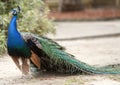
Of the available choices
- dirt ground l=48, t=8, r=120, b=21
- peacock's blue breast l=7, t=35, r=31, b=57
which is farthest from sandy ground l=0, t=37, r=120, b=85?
dirt ground l=48, t=8, r=120, b=21

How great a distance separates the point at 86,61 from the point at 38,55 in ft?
6.40

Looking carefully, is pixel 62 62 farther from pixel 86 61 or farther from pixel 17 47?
pixel 86 61

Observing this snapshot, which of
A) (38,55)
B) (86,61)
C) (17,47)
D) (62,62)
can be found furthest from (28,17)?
(17,47)

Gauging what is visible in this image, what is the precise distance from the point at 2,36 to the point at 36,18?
181 centimetres

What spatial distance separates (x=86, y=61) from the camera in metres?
9.98

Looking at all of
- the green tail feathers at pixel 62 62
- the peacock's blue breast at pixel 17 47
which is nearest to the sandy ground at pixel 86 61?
the green tail feathers at pixel 62 62

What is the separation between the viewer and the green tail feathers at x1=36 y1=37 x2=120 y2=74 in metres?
8.25

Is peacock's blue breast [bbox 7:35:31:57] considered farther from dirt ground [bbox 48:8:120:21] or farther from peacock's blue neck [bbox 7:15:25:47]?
dirt ground [bbox 48:8:120:21]

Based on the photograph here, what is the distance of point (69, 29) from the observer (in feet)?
53.2

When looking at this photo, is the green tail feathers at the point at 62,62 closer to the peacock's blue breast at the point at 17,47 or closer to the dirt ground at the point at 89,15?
the peacock's blue breast at the point at 17,47

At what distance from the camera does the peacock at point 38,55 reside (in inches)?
315

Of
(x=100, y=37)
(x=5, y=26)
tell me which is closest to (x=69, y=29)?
(x=100, y=37)

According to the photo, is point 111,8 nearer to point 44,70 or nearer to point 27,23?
point 27,23

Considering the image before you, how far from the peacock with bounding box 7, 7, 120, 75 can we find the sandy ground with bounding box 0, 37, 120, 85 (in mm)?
144
